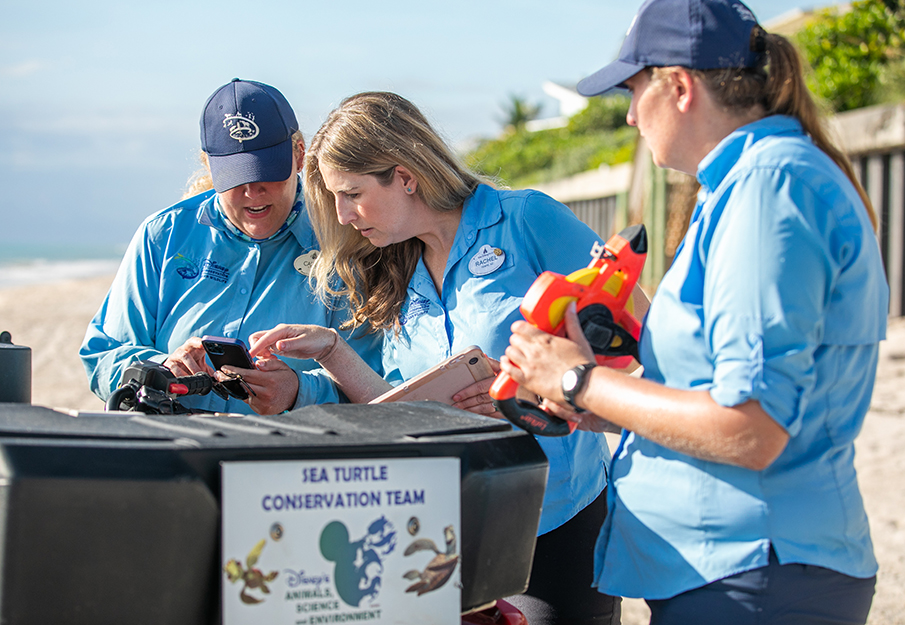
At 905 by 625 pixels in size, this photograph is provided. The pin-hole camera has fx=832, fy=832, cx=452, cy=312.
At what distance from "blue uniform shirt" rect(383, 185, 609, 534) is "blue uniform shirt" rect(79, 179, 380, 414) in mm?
244

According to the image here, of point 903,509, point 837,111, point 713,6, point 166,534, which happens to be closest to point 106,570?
point 166,534

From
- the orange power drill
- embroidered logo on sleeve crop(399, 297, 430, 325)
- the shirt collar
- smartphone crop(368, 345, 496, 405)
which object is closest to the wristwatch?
the orange power drill

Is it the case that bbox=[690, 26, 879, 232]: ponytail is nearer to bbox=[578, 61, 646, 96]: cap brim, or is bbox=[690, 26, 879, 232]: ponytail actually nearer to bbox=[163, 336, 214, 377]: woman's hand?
bbox=[578, 61, 646, 96]: cap brim

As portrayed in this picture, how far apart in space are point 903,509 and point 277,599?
15.2ft

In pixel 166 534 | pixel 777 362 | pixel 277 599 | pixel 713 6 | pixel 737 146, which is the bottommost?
pixel 277 599

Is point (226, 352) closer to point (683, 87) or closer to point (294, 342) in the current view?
point (294, 342)

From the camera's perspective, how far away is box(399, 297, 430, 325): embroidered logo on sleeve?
2.59 m

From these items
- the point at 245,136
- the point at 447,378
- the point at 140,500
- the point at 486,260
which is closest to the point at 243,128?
the point at 245,136

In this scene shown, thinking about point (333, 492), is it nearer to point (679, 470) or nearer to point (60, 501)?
point (60, 501)

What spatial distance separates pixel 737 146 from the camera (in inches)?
59.9

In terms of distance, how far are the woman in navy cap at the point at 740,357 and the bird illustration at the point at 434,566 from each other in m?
0.34

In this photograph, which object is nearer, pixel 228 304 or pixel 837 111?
pixel 228 304

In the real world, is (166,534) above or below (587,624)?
above

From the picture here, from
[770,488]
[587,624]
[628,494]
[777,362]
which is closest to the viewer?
[777,362]
